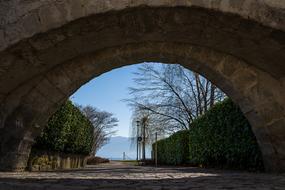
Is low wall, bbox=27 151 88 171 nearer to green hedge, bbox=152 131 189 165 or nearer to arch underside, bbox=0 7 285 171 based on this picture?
arch underside, bbox=0 7 285 171

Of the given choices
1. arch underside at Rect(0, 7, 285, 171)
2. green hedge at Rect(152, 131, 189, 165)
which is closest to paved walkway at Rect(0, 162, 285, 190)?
arch underside at Rect(0, 7, 285, 171)

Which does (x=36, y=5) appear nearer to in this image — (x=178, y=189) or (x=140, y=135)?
(x=178, y=189)

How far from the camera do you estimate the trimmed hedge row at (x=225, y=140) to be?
6.27m

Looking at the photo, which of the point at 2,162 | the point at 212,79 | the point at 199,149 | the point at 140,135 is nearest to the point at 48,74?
the point at 2,162

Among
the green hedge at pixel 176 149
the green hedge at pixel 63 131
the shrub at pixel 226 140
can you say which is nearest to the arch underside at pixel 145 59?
the shrub at pixel 226 140

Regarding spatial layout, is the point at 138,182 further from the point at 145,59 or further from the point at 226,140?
the point at 226,140

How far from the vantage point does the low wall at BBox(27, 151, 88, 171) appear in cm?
712

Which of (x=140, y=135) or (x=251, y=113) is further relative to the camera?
(x=140, y=135)

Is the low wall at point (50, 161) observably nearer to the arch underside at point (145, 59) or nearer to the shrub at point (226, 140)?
the arch underside at point (145, 59)

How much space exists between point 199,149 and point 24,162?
6036mm

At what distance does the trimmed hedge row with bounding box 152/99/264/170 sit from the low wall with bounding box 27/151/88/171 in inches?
150

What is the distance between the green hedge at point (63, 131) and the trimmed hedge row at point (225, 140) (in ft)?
11.3

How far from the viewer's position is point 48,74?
4.85 m

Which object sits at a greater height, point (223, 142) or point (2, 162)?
point (223, 142)
